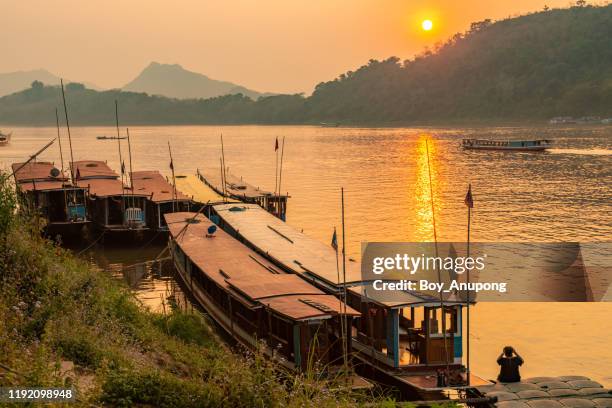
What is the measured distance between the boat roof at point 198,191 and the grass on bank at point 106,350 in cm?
2022

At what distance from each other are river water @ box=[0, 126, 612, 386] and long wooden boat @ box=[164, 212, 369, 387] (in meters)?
3.94

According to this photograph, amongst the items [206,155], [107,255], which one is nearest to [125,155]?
[206,155]

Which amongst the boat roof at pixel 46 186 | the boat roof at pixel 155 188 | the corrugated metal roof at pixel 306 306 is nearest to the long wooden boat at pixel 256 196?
the boat roof at pixel 155 188

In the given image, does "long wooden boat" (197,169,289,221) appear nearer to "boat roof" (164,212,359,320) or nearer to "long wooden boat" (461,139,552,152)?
"boat roof" (164,212,359,320)

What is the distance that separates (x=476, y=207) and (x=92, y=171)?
90.3 ft

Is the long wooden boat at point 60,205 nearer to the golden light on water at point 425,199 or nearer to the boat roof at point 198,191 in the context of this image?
the boat roof at point 198,191

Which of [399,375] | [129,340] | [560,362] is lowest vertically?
[560,362]

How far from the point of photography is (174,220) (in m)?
33.9

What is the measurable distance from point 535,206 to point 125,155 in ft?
268

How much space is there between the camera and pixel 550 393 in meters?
16.0

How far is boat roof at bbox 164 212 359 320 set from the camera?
682 inches

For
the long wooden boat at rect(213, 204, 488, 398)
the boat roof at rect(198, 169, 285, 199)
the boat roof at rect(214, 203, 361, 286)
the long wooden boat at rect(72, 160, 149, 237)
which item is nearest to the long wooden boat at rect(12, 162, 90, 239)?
the long wooden boat at rect(72, 160, 149, 237)

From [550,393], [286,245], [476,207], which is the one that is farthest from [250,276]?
[476,207]

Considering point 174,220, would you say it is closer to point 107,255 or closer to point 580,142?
point 107,255
